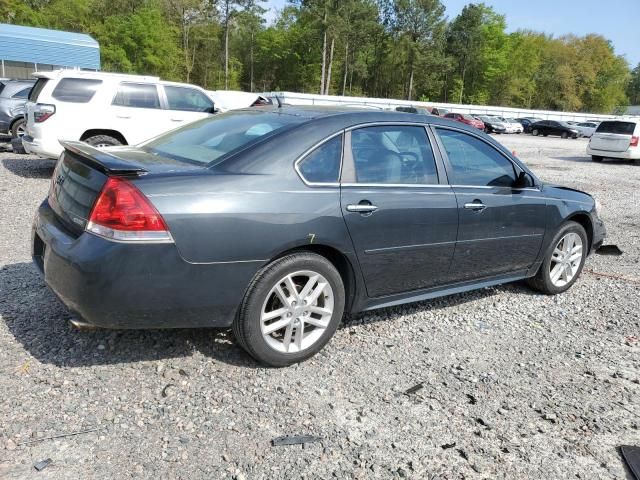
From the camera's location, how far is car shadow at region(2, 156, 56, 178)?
988 centimetres

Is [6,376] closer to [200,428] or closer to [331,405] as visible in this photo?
[200,428]

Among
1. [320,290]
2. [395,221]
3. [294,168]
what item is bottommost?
[320,290]

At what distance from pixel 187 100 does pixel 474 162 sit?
7.40 m

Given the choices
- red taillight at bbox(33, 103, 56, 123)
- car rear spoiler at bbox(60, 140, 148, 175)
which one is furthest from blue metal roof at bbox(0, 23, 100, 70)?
car rear spoiler at bbox(60, 140, 148, 175)

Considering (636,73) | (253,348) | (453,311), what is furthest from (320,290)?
(636,73)

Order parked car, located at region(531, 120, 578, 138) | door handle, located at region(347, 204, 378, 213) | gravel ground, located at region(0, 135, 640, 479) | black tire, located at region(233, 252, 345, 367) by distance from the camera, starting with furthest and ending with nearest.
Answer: parked car, located at region(531, 120, 578, 138) → door handle, located at region(347, 204, 378, 213) → black tire, located at region(233, 252, 345, 367) → gravel ground, located at region(0, 135, 640, 479)

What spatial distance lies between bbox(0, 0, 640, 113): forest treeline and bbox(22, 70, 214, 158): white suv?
51248 mm

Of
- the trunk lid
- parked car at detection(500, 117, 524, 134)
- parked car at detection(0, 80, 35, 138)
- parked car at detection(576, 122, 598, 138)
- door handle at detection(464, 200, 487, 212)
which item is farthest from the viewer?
parked car at detection(500, 117, 524, 134)

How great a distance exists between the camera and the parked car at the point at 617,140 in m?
19.1

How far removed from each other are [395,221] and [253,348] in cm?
124

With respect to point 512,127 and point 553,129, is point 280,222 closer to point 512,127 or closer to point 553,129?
point 512,127

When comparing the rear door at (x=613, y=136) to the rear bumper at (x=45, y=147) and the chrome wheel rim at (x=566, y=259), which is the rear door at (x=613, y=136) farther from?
the rear bumper at (x=45, y=147)

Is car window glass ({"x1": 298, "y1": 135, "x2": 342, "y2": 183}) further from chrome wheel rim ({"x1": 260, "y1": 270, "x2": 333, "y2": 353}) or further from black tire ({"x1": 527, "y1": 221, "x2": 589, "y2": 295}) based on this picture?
black tire ({"x1": 527, "y1": 221, "x2": 589, "y2": 295})

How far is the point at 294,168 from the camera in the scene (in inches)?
127
